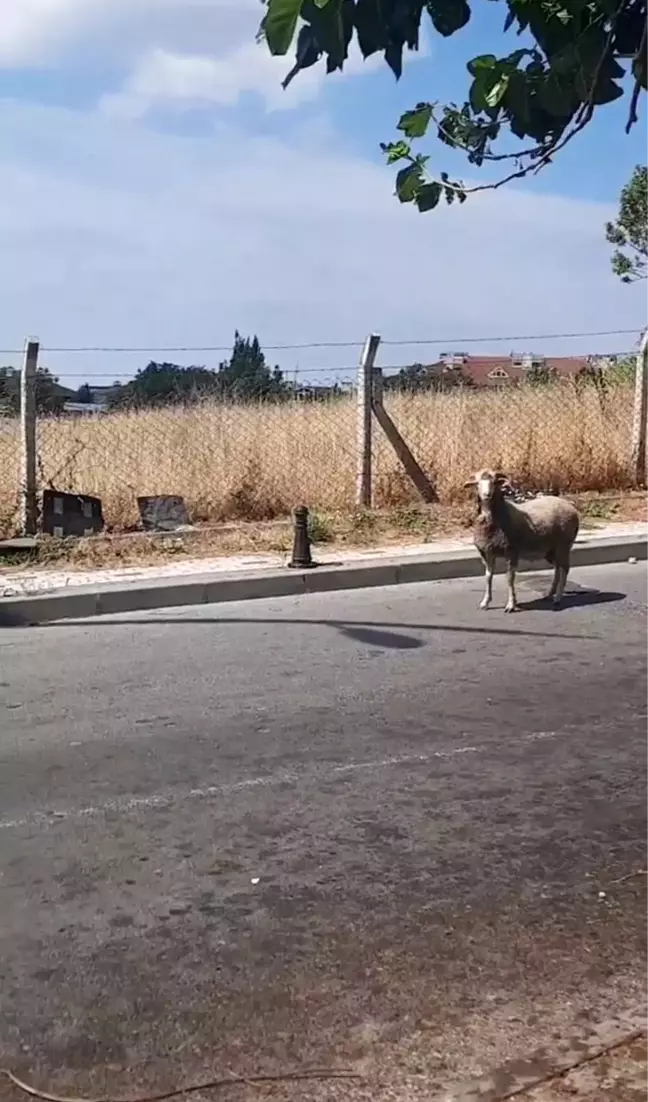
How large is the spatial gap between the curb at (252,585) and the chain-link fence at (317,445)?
2512 millimetres

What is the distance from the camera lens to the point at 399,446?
13828 mm

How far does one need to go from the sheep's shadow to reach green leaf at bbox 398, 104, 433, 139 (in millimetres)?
7043

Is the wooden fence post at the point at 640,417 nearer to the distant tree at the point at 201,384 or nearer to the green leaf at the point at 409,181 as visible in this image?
the distant tree at the point at 201,384

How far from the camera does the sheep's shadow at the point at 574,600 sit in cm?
982

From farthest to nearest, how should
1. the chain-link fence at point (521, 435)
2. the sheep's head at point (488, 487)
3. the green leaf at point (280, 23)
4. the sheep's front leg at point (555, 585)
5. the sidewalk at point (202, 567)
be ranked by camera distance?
the chain-link fence at point (521, 435), the sidewalk at point (202, 567), the sheep's front leg at point (555, 585), the sheep's head at point (488, 487), the green leaf at point (280, 23)

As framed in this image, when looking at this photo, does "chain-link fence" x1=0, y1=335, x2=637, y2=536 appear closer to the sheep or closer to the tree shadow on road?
the tree shadow on road

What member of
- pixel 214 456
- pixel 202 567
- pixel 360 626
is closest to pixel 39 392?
pixel 214 456

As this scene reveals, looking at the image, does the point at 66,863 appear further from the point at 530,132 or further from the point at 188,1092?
the point at 530,132

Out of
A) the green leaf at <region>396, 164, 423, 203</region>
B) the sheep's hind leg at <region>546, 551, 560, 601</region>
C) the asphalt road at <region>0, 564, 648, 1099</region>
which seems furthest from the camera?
the sheep's hind leg at <region>546, 551, 560, 601</region>

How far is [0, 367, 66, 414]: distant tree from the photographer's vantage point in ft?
40.0

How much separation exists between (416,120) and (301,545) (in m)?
8.15

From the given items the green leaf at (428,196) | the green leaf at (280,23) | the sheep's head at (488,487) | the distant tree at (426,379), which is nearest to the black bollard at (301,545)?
the sheep's head at (488,487)

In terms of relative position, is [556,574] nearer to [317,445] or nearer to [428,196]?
[317,445]

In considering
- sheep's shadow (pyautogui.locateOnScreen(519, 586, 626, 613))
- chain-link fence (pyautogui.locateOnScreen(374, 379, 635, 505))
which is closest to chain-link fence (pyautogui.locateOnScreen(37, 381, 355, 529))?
chain-link fence (pyautogui.locateOnScreen(374, 379, 635, 505))
